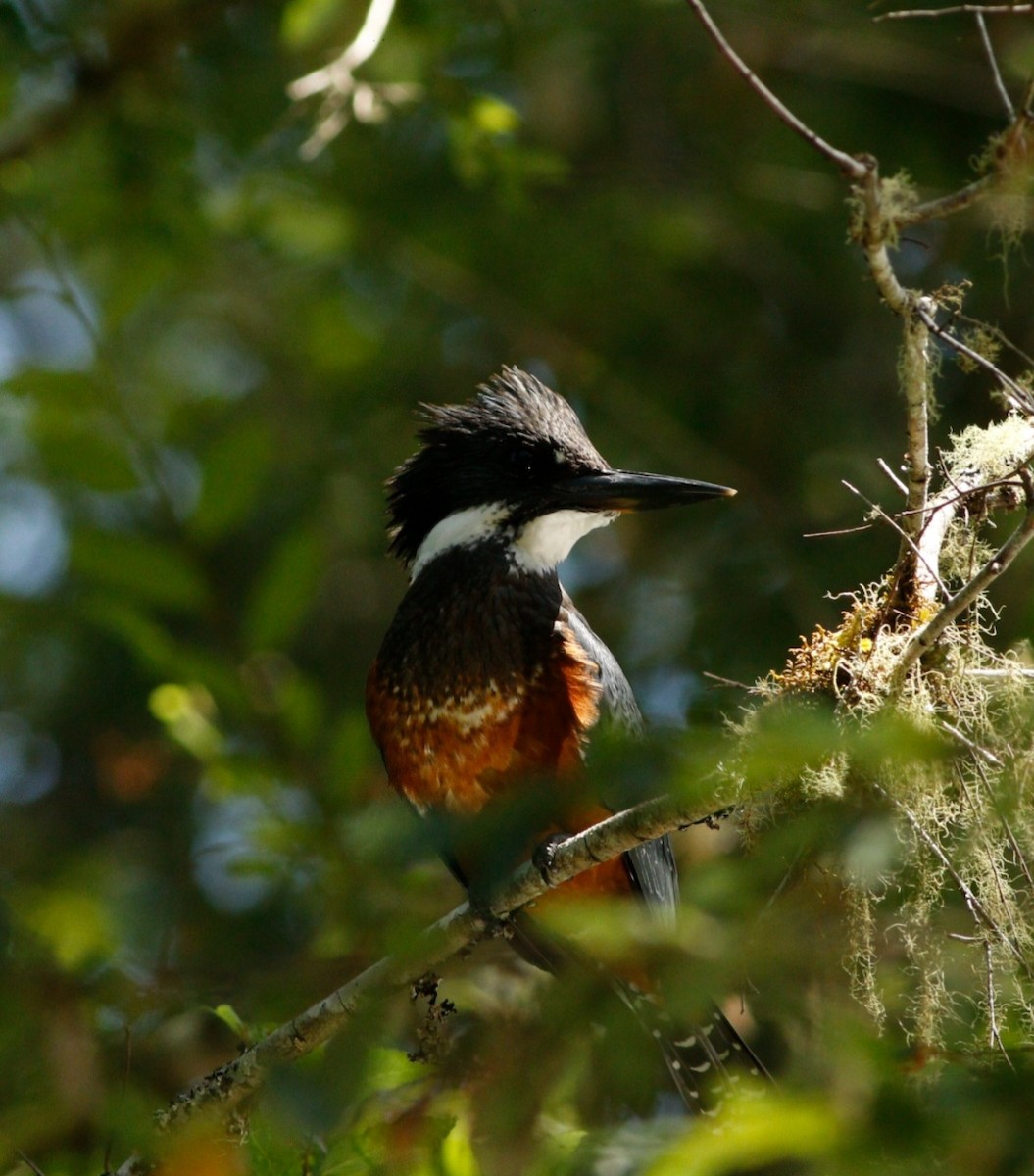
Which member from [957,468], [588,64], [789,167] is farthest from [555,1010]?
[588,64]

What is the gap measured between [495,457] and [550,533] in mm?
251

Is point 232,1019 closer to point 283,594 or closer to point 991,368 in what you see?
point 283,594

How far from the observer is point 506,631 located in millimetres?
3320

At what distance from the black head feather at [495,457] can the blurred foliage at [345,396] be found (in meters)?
0.44

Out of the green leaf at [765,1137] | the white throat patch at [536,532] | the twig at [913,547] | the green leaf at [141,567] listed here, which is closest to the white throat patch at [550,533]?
the white throat patch at [536,532]

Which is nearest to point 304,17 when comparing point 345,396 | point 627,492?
point 627,492

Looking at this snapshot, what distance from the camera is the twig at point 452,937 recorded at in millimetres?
2084

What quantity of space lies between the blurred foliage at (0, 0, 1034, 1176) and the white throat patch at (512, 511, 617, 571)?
490mm

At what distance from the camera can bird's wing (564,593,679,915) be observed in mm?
3297

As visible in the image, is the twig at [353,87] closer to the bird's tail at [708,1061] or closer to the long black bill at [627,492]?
the long black bill at [627,492]

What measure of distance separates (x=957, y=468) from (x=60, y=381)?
2.15 metres

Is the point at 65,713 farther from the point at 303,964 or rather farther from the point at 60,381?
the point at 303,964

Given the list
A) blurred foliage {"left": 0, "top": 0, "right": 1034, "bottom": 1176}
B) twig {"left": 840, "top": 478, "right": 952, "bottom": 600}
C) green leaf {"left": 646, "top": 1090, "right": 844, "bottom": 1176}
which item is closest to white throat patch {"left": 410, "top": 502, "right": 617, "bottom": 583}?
blurred foliage {"left": 0, "top": 0, "right": 1034, "bottom": 1176}

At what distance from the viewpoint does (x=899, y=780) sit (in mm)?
1839
